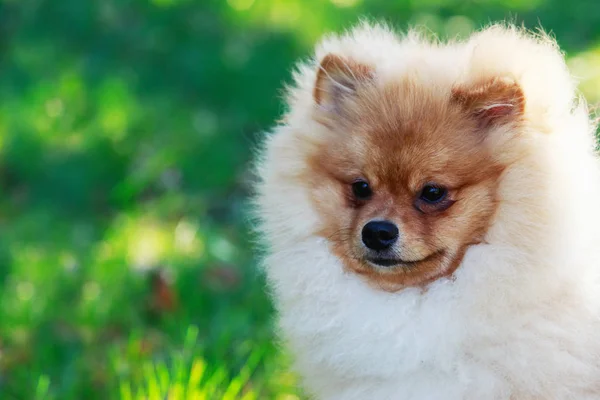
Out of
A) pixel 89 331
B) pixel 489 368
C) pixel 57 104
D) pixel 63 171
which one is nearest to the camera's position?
pixel 489 368

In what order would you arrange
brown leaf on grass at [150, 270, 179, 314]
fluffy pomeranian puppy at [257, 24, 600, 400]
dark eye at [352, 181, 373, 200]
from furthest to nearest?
brown leaf on grass at [150, 270, 179, 314]
dark eye at [352, 181, 373, 200]
fluffy pomeranian puppy at [257, 24, 600, 400]

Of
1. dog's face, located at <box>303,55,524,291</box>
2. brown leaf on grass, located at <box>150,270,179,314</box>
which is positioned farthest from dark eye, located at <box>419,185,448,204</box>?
brown leaf on grass, located at <box>150,270,179,314</box>

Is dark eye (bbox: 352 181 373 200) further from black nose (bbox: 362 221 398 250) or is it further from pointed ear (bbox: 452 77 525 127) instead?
pointed ear (bbox: 452 77 525 127)

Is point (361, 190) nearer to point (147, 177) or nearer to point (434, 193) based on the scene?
point (434, 193)

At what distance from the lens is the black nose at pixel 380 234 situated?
2.83 meters

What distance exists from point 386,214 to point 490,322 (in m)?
0.47

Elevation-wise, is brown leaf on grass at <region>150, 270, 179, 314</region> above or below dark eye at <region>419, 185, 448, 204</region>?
below

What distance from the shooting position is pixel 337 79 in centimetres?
323

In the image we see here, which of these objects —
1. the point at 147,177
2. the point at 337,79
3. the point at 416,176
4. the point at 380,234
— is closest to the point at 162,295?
the point at 147,177

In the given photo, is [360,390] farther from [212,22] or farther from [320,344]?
[212,22]

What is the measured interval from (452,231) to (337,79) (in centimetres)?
76

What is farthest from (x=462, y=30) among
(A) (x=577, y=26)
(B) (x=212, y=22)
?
(B) (x=212, y=22)

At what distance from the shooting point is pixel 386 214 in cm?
287

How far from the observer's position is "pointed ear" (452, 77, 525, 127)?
2.83m
